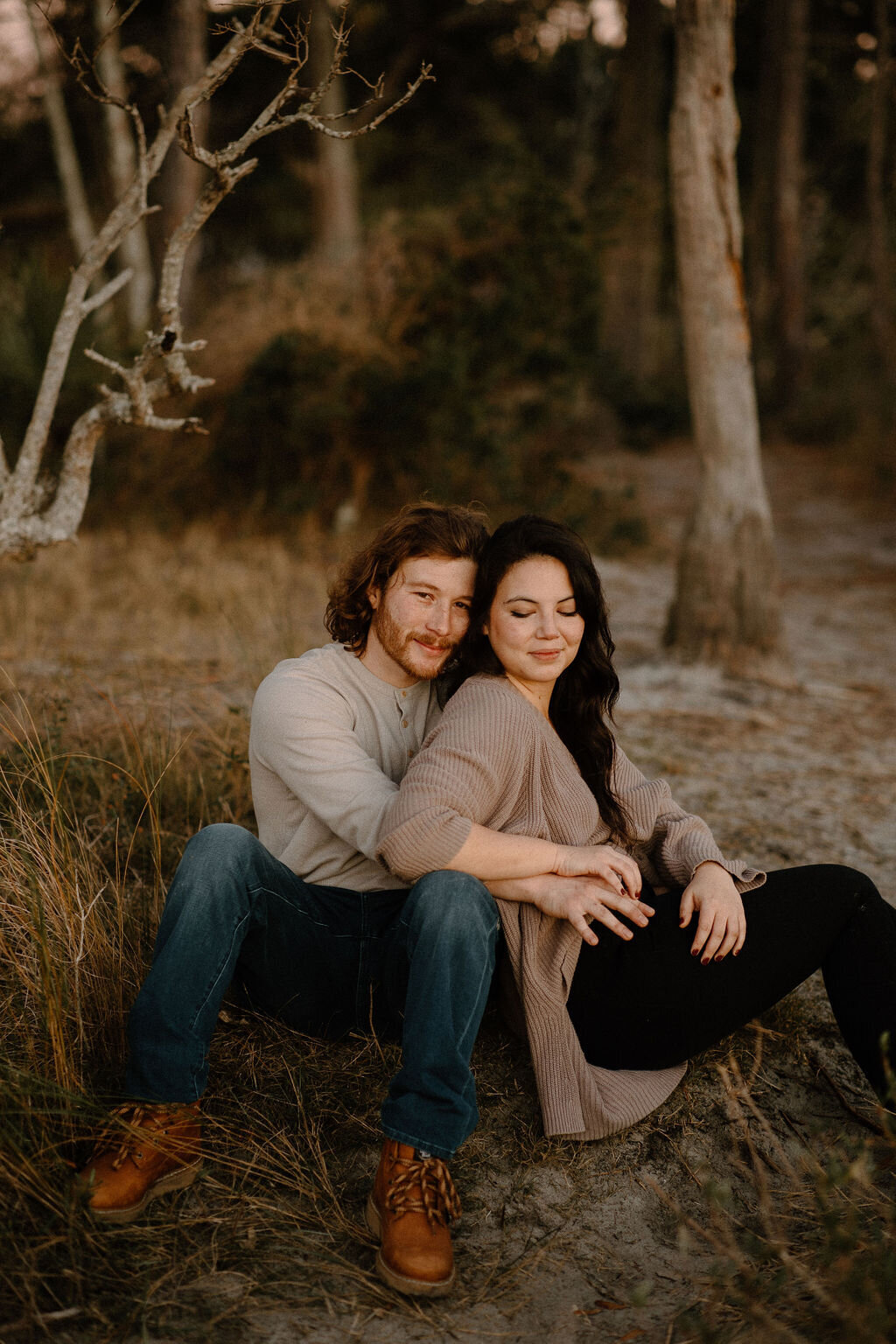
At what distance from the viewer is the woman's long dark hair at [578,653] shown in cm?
241

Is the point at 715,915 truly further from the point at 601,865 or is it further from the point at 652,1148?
the point at 652,1148

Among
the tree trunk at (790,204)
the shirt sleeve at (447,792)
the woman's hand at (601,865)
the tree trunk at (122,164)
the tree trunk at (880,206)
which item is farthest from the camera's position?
the tree trunk at (790,204)

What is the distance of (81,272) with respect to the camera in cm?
312

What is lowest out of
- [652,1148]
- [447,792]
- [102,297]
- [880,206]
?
[652,1148]

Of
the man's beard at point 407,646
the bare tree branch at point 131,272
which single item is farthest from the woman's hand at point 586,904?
the bare tree branch at point 131,272

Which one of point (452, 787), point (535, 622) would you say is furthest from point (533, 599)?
point (452, 787)

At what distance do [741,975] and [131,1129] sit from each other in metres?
1.29

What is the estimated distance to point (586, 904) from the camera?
2131 millimetres

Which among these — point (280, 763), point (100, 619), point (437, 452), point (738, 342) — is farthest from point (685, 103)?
point (280, 763)

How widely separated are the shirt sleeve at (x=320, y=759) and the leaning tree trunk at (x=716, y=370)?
3.70 metres

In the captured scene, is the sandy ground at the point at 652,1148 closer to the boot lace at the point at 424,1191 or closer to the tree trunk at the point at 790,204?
the boot lace at the point at 424,1191

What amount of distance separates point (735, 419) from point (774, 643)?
123 centimetres

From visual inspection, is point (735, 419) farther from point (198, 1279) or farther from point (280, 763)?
point (198, 1279)

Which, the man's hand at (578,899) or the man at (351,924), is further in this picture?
the man's hand at (578,899)
